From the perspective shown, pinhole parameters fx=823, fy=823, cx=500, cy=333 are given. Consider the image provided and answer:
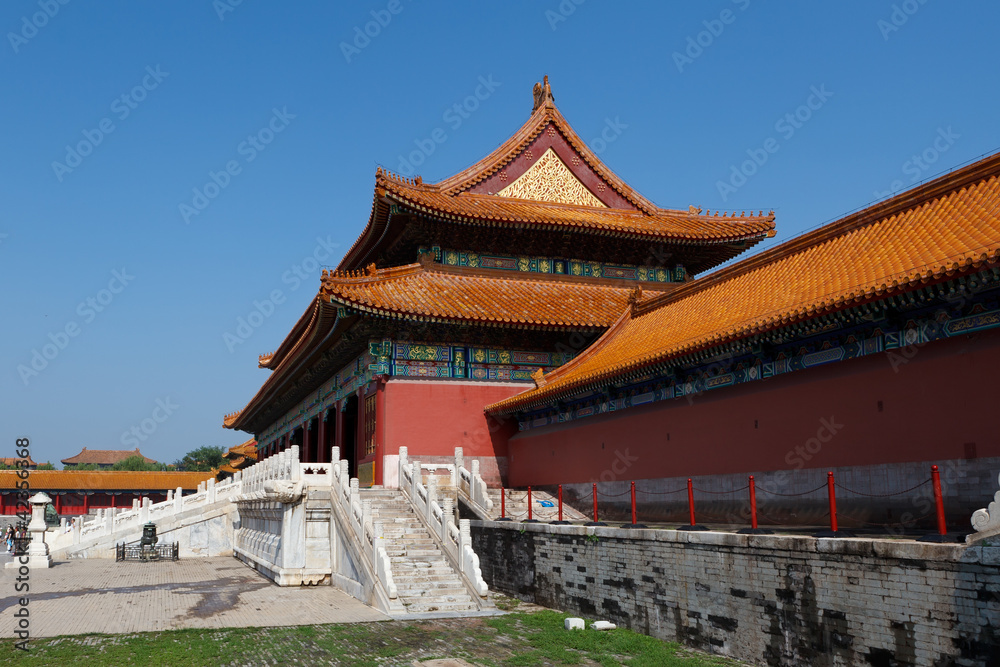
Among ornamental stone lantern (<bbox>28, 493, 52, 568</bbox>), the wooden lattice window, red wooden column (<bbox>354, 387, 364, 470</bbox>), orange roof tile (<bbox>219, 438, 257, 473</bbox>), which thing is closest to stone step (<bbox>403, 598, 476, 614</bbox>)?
the wooden lattice window

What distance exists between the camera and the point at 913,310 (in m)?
10.0

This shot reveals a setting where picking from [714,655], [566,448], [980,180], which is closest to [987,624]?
[714,655]

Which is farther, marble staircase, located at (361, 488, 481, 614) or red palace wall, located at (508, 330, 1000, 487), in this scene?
A: marble staircase, located at (361, 488, 481, 614)

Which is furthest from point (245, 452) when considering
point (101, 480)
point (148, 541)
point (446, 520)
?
point (446, 520)

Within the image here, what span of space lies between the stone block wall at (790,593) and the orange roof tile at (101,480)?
43324 millimetres

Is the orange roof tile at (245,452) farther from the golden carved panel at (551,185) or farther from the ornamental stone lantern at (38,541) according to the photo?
the golden carved panel at (551,185)

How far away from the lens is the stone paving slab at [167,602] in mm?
12203

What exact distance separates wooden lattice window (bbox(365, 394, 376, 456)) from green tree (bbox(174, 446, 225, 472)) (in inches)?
3618

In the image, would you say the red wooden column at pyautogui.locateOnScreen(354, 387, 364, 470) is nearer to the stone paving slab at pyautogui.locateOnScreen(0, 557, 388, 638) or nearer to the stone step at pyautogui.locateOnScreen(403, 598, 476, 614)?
the stone paving slab at pyautogui.locateOnScreen(0, 557, 388, 638)

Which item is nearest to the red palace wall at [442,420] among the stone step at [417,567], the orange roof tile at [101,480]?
the stone step at [417,567]

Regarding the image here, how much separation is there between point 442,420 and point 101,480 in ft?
145

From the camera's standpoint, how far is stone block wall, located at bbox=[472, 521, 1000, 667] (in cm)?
717

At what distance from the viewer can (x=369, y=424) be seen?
69.1ft

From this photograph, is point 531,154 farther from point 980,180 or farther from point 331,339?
point 980,180
